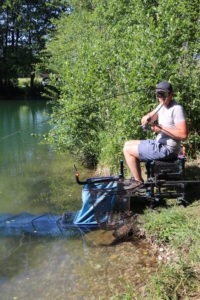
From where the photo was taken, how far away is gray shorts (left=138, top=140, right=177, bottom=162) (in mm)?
4629

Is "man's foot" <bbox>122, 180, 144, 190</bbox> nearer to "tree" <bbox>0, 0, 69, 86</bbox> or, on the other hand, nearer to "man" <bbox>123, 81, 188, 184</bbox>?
"man" <bbox>123, 81, 188, 184</bbox>

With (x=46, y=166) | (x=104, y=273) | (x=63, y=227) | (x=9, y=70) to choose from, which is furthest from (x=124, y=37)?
(x=9, y=70)

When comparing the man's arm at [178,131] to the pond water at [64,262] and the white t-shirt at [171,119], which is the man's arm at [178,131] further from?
the pond water at [64,262]

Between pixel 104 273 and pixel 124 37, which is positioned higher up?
pixel 124 37

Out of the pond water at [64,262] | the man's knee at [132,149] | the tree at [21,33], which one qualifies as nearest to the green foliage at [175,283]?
the pond water at [64,262]

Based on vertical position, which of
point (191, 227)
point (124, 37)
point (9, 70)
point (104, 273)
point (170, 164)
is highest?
point (9, 70)

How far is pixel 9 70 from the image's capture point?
38.4 m

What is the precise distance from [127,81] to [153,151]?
2108 mm

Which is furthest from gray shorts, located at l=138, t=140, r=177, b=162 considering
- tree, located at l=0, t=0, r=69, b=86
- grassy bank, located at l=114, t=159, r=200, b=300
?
tree, located at l=0, t=0, r=69, b=86

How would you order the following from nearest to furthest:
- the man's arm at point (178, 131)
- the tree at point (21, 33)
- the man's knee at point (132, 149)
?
the man's arm at point (178, 131) < the man's knee at point (132, 149) < the tree at point (21, 33)

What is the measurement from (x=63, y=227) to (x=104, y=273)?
1.41 meters

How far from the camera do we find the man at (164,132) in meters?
4.45

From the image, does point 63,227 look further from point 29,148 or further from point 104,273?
point 29,148

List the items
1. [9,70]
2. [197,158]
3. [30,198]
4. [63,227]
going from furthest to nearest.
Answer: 1. [9,70]
2. [30,198]
3. [197,158]
4. [63,227]
